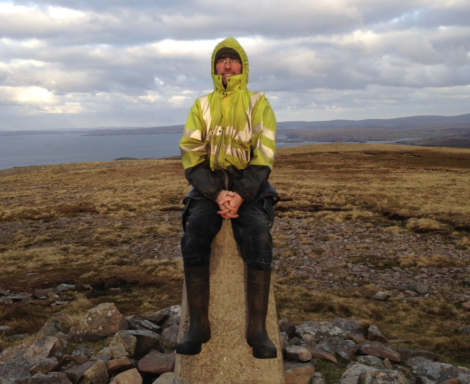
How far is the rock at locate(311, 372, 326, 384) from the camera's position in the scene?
430cm

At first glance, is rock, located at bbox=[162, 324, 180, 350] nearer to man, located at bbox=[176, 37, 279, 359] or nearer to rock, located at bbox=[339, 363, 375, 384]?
man, located at bbox=[176, 37, 279, 359]

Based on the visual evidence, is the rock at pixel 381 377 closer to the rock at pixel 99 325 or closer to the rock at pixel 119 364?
the rock at pixel 119 364

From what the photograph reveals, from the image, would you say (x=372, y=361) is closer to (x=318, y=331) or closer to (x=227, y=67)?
(x=318, y=331)

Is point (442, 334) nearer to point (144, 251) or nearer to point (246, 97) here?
point (246, 97)

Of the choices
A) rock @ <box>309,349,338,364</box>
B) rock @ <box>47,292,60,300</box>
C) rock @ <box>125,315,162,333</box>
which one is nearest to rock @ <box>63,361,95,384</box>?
rock @ <box>125,315,162,333</box>

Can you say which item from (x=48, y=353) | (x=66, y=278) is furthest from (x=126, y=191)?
A: (x=48, y=353)

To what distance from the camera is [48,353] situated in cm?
459

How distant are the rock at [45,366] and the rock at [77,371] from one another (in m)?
0.16

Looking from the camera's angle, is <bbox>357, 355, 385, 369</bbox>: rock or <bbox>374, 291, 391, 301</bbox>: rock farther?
<bbox>374, 291, 391, 301</bbox>: rock

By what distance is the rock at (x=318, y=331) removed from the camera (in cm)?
586

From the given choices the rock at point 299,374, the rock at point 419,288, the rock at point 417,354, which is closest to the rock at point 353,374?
the rock at point 299,374

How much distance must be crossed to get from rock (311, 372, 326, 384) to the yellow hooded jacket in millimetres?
2299

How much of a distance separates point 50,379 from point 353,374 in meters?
3.43

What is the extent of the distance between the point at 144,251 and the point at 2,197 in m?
22.0
